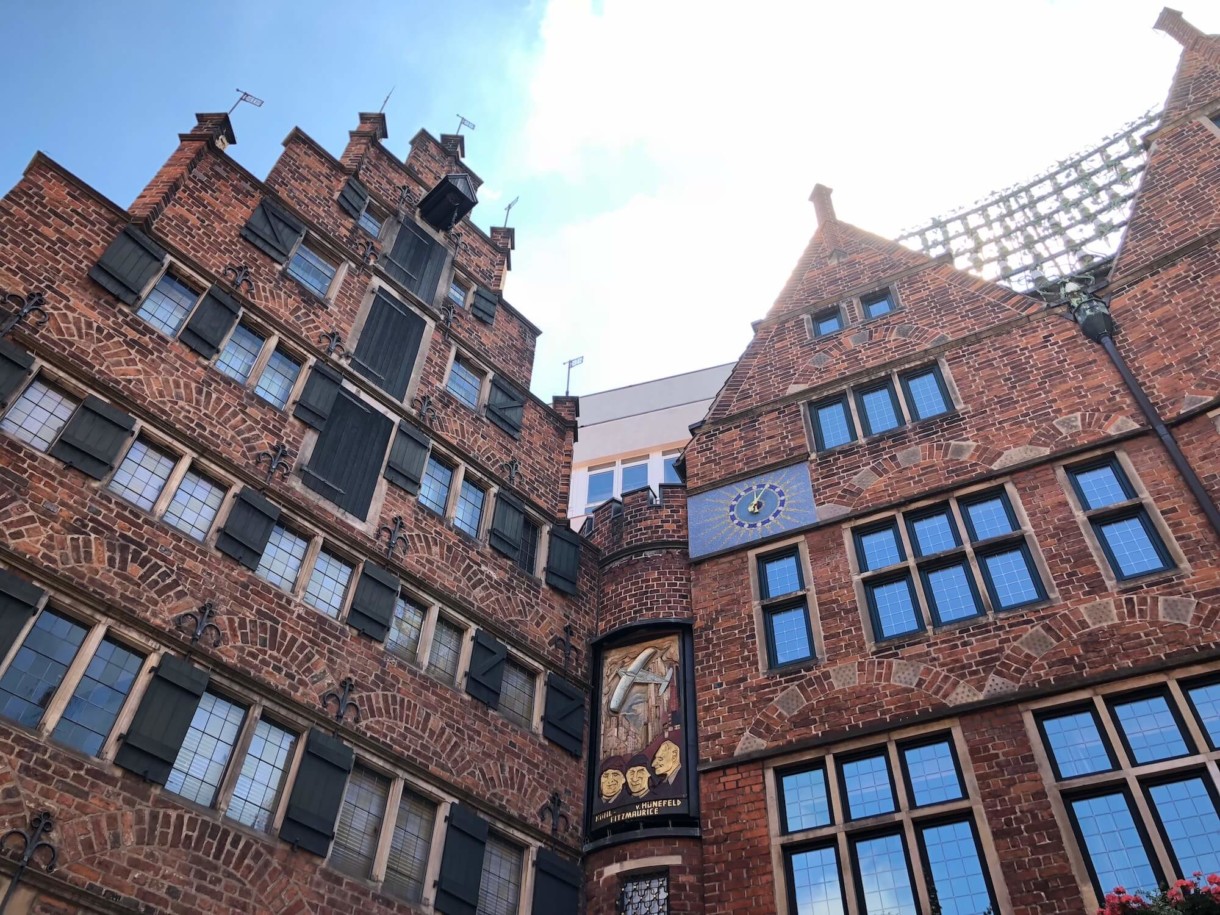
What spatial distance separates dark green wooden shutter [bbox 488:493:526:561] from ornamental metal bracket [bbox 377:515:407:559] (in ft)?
6.10

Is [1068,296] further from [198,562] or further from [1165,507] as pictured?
[198,562]

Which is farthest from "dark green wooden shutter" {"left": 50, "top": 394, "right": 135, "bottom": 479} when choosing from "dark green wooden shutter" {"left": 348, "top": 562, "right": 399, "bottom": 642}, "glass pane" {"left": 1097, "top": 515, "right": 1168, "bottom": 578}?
"glass pane" {"left": 1097, "top": 515, "right": 1168, "bottom": 578}

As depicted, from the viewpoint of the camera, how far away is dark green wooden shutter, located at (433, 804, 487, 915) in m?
11.9

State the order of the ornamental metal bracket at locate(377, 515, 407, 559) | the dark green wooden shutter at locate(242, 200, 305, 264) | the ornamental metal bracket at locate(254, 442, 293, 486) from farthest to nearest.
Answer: the dark green wooden shutter at locate(242, 200, 305, 264) < the ornamental metal bracket at locate(377, 515, 407, 559) < the ornamental metal bracket at locate(254, 442, 293, 486)

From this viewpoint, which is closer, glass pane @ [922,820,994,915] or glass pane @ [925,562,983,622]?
glass pane @ [922,820,994,915]

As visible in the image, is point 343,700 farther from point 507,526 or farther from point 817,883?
point 817,883

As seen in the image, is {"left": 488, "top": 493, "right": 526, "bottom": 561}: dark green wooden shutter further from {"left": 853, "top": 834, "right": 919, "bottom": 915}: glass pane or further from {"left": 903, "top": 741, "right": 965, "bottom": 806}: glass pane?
{"left": 853, "top": 834, "right": 919, "bottom": 915}: glass pane

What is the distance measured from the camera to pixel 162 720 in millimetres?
10367

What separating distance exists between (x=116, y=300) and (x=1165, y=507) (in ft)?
45.0

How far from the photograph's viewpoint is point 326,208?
1788 cm

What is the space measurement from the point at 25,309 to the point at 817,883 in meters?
11.6

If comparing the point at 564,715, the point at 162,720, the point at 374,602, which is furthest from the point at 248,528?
the point at 564,715

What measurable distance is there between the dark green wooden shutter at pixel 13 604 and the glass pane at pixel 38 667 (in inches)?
7.9

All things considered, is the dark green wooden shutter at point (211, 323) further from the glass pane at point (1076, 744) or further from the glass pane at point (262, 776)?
the glass pane at point (1076, 744)
